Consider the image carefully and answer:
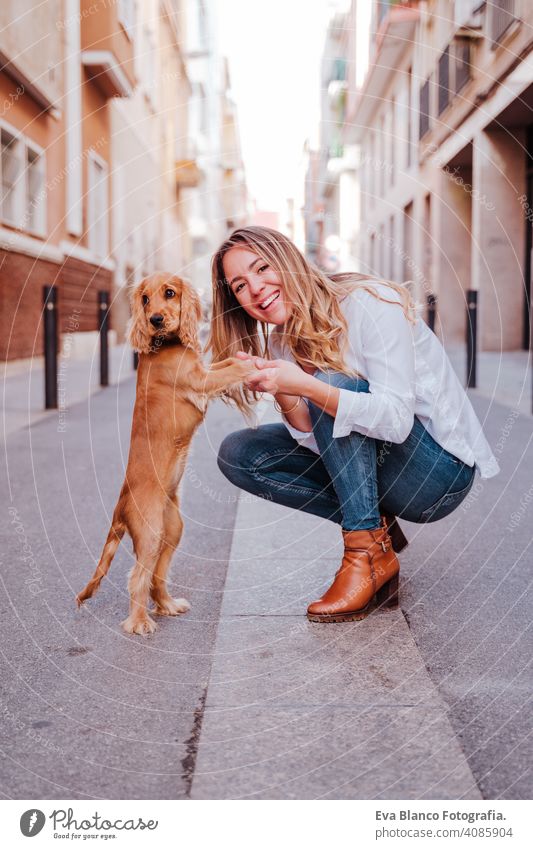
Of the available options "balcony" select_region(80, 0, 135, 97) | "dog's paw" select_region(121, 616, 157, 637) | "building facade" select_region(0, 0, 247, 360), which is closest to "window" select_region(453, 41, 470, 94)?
"building facade" select_region(0, 0, 247, 360)

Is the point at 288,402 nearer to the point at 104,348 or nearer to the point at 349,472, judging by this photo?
the point at 349,472

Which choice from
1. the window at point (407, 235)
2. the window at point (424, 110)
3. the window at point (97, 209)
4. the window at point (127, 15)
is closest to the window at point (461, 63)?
the window at point (424, 110)

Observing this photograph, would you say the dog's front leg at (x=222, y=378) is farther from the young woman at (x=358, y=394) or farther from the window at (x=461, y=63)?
the window at (x=461, y=63)

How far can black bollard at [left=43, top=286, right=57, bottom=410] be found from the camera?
8289mm

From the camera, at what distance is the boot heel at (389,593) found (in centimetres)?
301

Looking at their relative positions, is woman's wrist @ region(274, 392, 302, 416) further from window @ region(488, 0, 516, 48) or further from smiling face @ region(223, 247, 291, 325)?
window @ region(488, 0, 516, 48)

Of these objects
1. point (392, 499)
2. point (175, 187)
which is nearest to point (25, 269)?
point (392, 499)

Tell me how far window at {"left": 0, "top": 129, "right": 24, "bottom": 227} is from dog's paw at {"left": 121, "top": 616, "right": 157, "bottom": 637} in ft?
31.3

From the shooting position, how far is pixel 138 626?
282 centimetres

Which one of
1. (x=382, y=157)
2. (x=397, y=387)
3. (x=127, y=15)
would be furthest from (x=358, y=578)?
(x=382, y=157)

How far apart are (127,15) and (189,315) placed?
1733 cm

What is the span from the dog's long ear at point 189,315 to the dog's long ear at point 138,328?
0.11 metres
